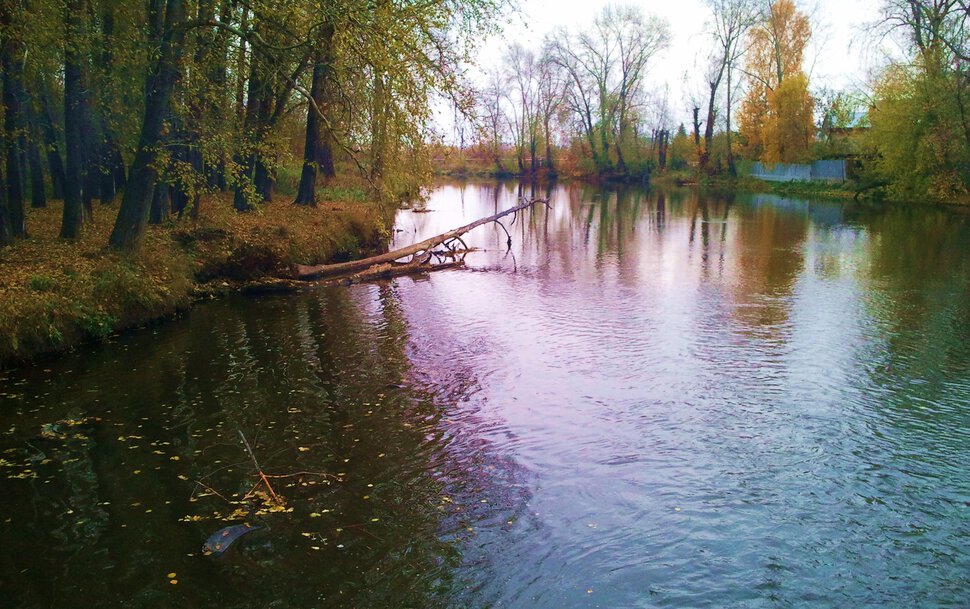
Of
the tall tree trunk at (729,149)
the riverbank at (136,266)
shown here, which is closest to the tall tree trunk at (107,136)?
the riverbank at (136,266)

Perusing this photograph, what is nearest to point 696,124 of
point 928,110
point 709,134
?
point 709,134

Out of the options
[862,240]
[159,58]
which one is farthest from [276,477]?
[862,240]

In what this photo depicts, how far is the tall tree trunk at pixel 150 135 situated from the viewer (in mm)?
13312

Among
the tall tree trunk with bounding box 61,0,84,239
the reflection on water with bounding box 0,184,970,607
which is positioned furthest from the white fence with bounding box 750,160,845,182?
the tall tree trunk with bounding box 61,0,84,239

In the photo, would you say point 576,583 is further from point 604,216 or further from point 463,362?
point 604,216

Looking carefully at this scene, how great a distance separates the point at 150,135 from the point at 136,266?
2.45m

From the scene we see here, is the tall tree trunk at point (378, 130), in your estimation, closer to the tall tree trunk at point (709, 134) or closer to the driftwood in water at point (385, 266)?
the driftwood in water at point (385, 266)

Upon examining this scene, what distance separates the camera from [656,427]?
8.91 m

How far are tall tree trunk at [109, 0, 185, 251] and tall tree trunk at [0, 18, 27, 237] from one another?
2080mm

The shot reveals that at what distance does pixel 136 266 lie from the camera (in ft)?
44.4

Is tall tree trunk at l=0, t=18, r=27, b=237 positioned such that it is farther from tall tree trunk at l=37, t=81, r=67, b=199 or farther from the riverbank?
tall tree trunk at l=37, t=81, r=67, b=199

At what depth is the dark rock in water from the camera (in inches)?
237

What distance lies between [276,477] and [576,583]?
10.9 ft

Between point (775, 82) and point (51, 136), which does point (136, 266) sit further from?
point (775, 82)
